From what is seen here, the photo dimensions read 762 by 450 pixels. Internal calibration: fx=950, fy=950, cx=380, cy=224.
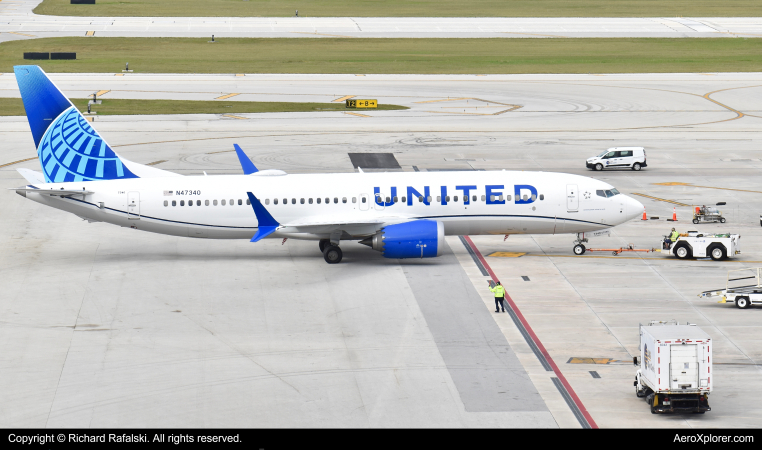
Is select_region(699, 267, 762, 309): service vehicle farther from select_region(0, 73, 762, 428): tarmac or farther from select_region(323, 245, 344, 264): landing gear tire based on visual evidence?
select_region(323, 245, 344, 264): landing gear tire

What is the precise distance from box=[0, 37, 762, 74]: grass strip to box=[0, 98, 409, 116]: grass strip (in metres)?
21.2

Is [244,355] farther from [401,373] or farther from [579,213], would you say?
[579,213]

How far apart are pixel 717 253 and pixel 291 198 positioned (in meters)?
22.5

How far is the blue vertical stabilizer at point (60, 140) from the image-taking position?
49.8m

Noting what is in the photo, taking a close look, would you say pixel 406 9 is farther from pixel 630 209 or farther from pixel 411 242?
pixel 411 242

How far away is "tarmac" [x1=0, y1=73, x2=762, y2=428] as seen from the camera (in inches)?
1235

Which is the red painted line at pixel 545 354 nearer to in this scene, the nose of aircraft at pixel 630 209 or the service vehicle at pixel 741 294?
the nose of aircraft at pixel 630 209

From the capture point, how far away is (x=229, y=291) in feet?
146

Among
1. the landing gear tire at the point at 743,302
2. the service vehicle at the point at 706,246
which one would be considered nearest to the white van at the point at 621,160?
the service vehicle at the point at 706,246

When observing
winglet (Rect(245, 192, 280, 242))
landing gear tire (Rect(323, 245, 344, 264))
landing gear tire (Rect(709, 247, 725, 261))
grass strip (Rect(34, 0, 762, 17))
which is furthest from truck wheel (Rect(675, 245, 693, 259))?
grass strip (Rect(34, 0, 762, 17))

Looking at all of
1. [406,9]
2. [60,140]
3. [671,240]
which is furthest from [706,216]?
[406,9]

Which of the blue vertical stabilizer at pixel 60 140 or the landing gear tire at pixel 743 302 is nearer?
the landing gear tire at pixel 743 302

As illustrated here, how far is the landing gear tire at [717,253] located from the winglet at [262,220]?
22.7 metres
